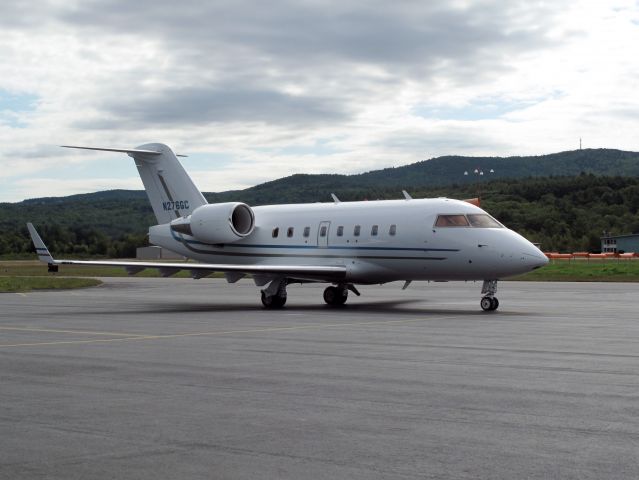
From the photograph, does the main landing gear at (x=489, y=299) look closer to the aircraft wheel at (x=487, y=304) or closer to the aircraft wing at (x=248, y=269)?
the aircraft wheel at (x=487, y=304)

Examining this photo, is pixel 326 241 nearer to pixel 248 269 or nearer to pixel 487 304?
pixel 248 269

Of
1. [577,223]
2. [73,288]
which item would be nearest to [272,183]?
[577,223]

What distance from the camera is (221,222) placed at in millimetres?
29281

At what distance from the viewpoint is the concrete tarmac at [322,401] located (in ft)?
22.1

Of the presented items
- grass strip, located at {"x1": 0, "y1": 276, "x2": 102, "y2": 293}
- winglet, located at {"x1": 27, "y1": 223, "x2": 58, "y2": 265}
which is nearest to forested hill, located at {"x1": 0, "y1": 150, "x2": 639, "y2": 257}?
grass strip, located at {"x1": 0, "y1": 276, "x2": 102, "y2": 293}

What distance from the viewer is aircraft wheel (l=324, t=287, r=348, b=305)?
27.6 meters

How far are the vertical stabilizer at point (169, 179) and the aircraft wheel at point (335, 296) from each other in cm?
628

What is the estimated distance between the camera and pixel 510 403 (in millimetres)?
9180

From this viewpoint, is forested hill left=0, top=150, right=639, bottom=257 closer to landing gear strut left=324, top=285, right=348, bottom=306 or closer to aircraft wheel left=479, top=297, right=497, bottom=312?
landing gear strut left=324, top=285, right=348, bottom=306

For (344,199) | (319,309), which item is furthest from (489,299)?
(344,199)

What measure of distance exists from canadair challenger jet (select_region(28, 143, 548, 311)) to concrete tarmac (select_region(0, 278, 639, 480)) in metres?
4.36

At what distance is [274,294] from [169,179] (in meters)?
7.01

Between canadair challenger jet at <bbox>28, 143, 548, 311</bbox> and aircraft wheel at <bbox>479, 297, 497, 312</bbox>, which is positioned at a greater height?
canadair challenger jet at <bbox>28, 143, 548, 311</bbox>

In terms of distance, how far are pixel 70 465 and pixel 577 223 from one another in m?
118
